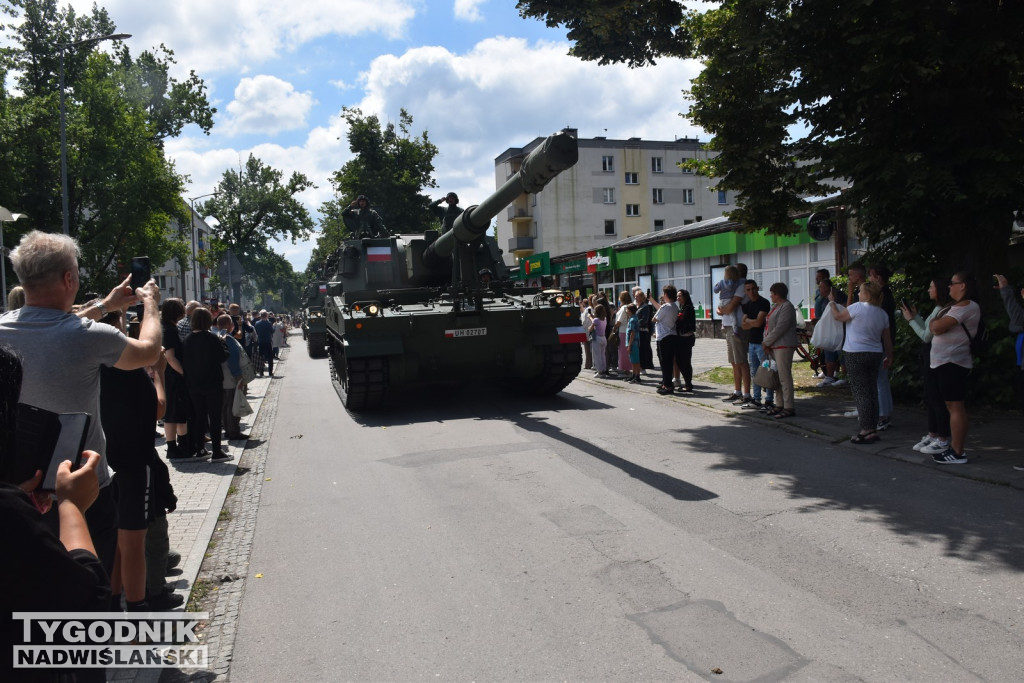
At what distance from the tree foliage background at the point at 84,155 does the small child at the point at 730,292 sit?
89.4ft

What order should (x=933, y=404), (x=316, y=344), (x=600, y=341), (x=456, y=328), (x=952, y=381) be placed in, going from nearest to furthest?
(x=952, y=381) < (x=933, y=404) < (x=456, y=328) < (x=600, y=341) < (x=316, y=344)

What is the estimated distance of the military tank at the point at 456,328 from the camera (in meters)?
11.3

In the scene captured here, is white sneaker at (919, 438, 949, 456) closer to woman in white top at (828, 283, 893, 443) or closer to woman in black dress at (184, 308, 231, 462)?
woman in white top at (828, 283, 893, 443)

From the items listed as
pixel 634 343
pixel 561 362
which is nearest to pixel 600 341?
pixel 634 343

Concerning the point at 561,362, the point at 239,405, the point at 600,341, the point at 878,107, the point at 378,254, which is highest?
the point at 878,107

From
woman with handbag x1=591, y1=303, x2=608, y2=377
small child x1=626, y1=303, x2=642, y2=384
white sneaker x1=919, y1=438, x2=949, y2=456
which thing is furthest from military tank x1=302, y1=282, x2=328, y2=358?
white sneaker x1=919, y1=438, x2=949, y2=456

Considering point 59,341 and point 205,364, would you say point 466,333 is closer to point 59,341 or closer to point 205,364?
point 205,364

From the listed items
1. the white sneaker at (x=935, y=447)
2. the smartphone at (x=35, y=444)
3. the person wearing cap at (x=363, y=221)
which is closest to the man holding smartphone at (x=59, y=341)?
the smartphone at (x=35, y=444)

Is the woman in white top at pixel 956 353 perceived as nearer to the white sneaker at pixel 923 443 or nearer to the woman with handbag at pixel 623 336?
the white sneaker at pixel 923 443

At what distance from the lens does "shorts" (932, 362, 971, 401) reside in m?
7.09

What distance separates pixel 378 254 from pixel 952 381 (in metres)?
9.26

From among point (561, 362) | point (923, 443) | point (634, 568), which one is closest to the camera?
point (634, 568)

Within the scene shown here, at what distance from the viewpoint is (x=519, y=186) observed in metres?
8.93

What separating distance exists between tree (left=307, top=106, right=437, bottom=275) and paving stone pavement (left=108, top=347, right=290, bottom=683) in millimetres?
36583
